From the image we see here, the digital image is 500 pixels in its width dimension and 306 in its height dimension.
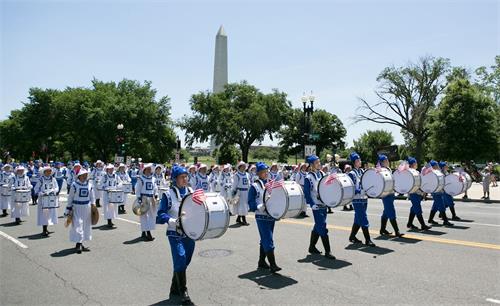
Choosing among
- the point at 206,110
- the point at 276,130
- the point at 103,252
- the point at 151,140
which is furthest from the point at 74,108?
the point at 103,252

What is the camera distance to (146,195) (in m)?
12.1

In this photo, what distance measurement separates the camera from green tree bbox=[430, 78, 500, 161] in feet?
104

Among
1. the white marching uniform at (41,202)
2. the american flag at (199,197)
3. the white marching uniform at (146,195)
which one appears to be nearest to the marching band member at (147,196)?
the white marching uniform at (146,195)

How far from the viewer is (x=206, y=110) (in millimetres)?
60750

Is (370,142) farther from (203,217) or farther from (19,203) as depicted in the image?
(203,217)

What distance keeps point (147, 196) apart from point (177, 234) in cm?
613

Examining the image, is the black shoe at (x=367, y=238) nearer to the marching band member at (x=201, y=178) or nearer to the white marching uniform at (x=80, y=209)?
the white marching uniform at (x=80, y=209)

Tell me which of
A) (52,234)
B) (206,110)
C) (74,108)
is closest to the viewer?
(52,234)

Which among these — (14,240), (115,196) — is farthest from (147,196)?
(14,240)

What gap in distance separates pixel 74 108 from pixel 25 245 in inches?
1739

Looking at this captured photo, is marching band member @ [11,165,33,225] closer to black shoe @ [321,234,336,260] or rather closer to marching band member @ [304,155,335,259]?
marching band member @ [304,155,335,259]

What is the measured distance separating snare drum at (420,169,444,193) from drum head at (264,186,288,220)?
6525 mm

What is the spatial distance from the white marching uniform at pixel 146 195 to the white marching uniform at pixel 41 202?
291 centimetres

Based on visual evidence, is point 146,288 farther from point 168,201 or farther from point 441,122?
point 441,122
